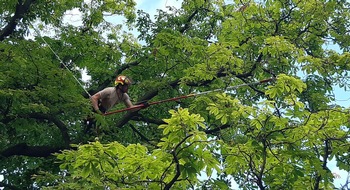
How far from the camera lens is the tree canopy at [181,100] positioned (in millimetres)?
6051

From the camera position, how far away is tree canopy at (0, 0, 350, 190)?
A: 6051mm

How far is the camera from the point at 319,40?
1195cm

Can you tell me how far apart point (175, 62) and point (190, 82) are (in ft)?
2.83

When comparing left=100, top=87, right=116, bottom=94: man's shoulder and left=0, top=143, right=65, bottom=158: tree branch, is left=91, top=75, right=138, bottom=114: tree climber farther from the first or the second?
left=0, top=143, right=65, bottom=158: tree branch

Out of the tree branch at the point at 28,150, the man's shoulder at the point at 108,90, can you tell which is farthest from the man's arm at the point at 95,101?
the tree branch at the point at 28,150

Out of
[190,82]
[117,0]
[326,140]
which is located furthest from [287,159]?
[117,0]

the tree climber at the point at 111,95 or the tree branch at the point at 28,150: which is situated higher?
the tree climber at the point at 111,95

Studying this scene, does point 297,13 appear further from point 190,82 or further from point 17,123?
point 17,123

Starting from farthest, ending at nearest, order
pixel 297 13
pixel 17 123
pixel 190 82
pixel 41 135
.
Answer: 1. pixel 297 13
2. pixel 190 82
3. pixel 41 135
4. pixel 17 123

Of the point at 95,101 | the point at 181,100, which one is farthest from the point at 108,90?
the point at 181,100

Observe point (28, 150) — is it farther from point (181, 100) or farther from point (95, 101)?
point (181, 100)

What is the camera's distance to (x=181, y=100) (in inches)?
433

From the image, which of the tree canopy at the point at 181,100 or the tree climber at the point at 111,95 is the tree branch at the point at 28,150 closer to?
the tree canopy at the point at 181,100

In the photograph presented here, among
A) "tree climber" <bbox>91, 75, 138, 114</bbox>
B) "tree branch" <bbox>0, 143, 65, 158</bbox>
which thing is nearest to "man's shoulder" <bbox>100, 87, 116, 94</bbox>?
"tree climber" <bbox>91, 75, 138, 114</bbox>
